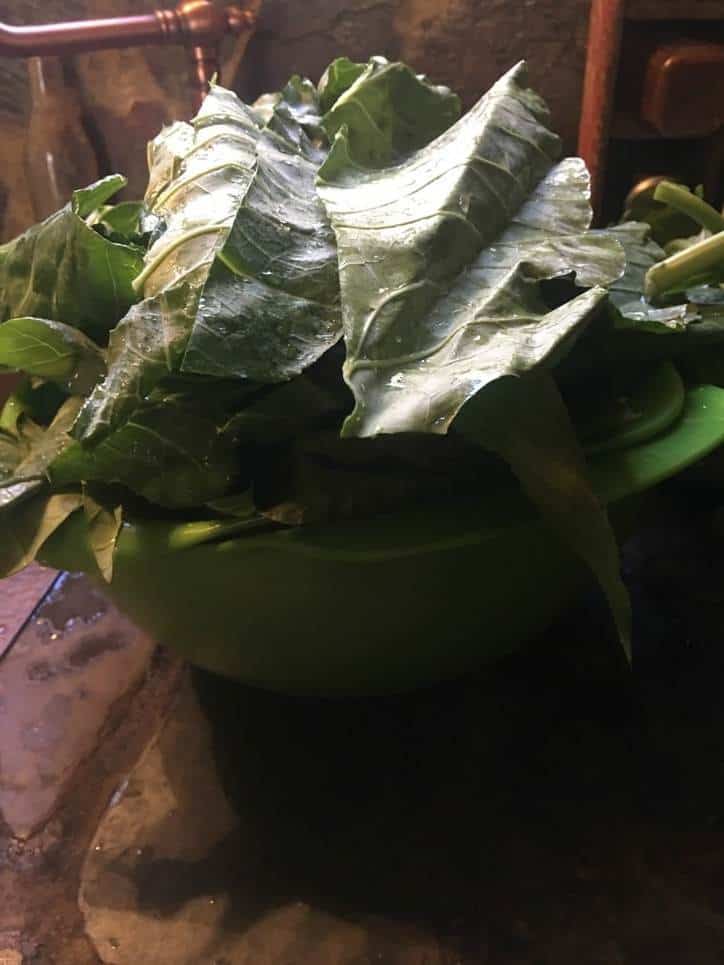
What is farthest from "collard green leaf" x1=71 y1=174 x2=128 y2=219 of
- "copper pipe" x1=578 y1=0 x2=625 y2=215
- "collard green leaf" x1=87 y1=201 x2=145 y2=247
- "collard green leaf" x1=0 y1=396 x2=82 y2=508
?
"copper pipe" x1=578 y1=0 x2=625 y2=215

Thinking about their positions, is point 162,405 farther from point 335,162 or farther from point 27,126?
point 27,126

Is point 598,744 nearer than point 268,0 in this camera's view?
Yes

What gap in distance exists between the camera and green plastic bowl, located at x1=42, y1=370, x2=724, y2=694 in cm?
35

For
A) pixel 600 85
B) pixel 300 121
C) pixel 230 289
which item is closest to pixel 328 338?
pixel 230 289

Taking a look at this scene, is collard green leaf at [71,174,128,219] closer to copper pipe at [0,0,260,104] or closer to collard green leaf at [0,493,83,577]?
collard green leaf at [0,493,83,577]

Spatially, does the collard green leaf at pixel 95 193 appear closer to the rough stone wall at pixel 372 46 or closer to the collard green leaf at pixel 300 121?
the collard green leaf at pixel 300 121

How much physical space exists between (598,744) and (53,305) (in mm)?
348

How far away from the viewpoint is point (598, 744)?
1.43 ft

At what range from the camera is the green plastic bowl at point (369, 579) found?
0.35 m

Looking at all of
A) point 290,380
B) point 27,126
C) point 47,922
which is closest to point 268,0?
point 27,126

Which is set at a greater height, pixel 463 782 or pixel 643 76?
pixel 643 76

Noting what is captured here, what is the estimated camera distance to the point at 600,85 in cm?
79

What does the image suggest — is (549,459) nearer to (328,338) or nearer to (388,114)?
(328,338)

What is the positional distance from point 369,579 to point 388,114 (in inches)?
11.4
